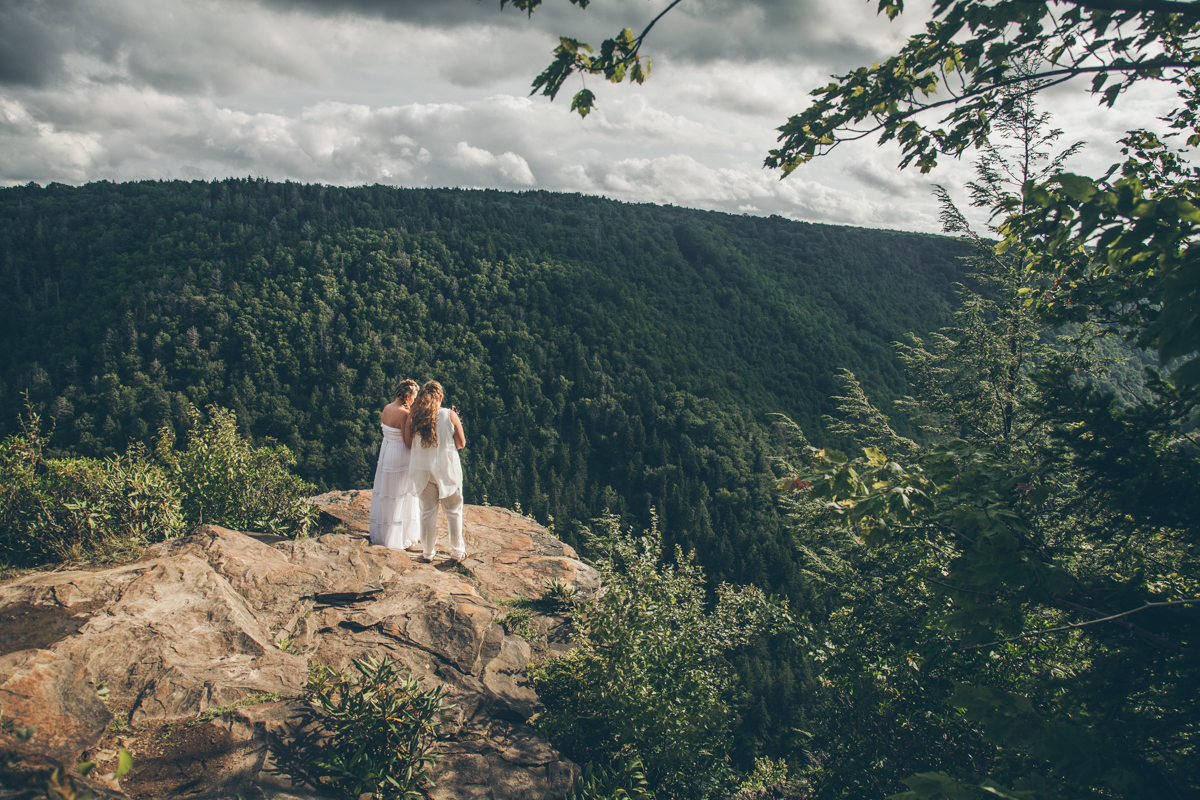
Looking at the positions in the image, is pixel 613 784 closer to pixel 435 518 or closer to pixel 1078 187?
pixel 435 518

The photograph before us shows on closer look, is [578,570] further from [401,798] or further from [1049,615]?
[1049,615]

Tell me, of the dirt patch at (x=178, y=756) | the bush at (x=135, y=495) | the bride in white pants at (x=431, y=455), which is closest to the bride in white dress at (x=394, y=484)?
the bride in white pants at (x=431, y=455)

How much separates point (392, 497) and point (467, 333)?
108 metres

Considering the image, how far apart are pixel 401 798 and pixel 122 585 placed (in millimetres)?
2768

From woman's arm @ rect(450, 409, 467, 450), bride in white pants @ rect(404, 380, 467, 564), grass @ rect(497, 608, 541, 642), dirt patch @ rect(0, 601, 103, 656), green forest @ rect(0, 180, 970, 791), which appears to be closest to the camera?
dirt patch @ rect(0, 601, 103, 656)

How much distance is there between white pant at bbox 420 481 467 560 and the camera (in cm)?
695

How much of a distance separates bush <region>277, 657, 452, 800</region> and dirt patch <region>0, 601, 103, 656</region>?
1.59 metres

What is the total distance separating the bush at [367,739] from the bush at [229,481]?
367 cm

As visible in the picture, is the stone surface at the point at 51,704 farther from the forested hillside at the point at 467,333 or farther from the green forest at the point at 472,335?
the forested hillside at the point at 467,333

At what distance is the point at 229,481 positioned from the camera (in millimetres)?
6770

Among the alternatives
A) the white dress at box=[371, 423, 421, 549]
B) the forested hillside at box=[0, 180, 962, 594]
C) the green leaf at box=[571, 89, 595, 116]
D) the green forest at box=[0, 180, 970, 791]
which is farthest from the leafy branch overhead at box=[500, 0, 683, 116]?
the forested hillside at box=[0, 180, 962, 594]

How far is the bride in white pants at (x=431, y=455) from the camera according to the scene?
6.71 meters

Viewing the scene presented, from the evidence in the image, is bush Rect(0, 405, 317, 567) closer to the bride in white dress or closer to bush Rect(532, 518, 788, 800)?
the bride in white dress

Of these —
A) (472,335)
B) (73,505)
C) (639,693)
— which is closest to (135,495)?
(73,505)
